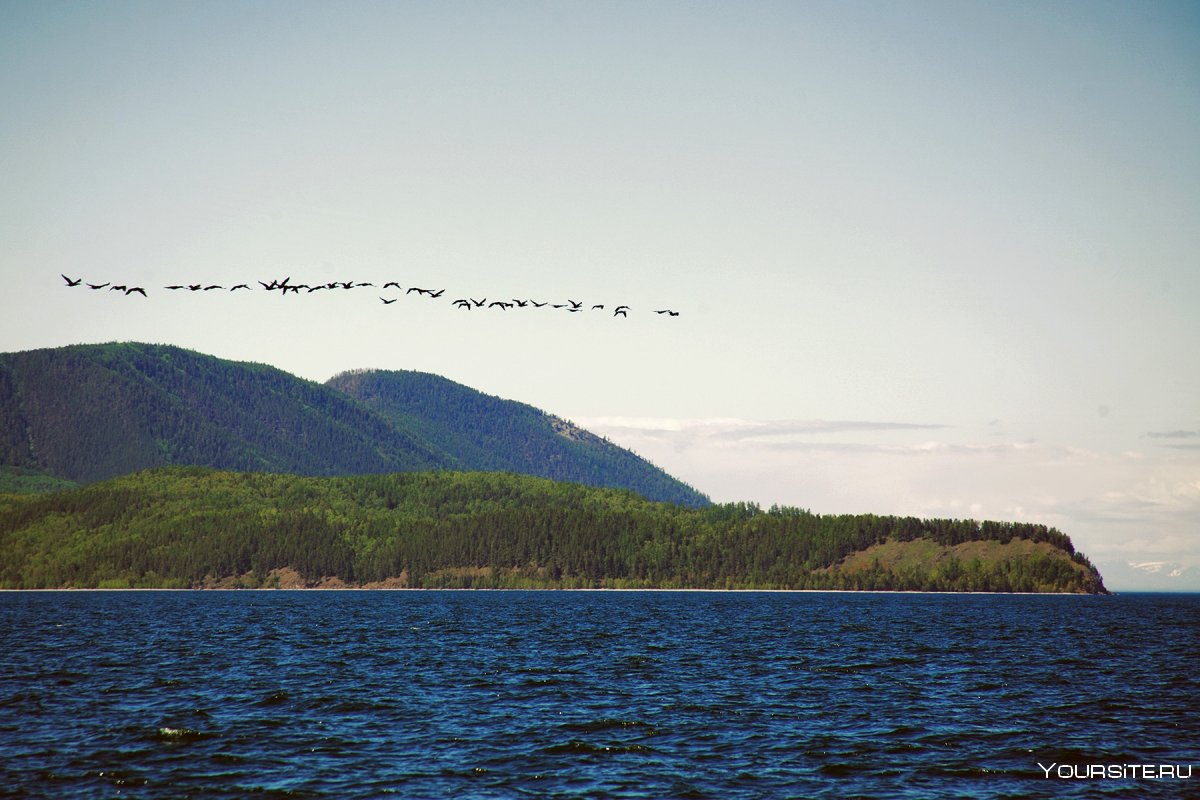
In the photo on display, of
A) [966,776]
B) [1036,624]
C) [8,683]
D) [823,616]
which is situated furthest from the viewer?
[823,616]

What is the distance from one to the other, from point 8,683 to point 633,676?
4331 centimetres

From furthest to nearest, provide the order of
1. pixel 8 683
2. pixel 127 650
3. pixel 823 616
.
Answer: pixel 823 616
pixel 127 650
pixel 8 683

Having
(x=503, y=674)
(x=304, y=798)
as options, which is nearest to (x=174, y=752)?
(x=304, y=798)

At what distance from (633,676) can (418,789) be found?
40.8 metres

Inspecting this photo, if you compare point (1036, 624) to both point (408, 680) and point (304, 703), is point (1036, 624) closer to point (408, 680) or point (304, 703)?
point (408, 680)

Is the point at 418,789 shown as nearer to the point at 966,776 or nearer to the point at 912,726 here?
the point at 966,776

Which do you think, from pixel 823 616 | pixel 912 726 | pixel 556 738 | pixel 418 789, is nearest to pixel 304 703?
pixel 556 738

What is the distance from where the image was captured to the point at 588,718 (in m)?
67.9

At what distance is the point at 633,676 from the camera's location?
88938mm

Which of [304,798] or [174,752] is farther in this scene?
[174,752]

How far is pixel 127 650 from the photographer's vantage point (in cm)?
10994

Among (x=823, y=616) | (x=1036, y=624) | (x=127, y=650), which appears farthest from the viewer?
(x=823, y=616)

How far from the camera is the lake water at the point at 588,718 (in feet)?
169

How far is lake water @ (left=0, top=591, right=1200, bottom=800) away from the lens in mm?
51438
